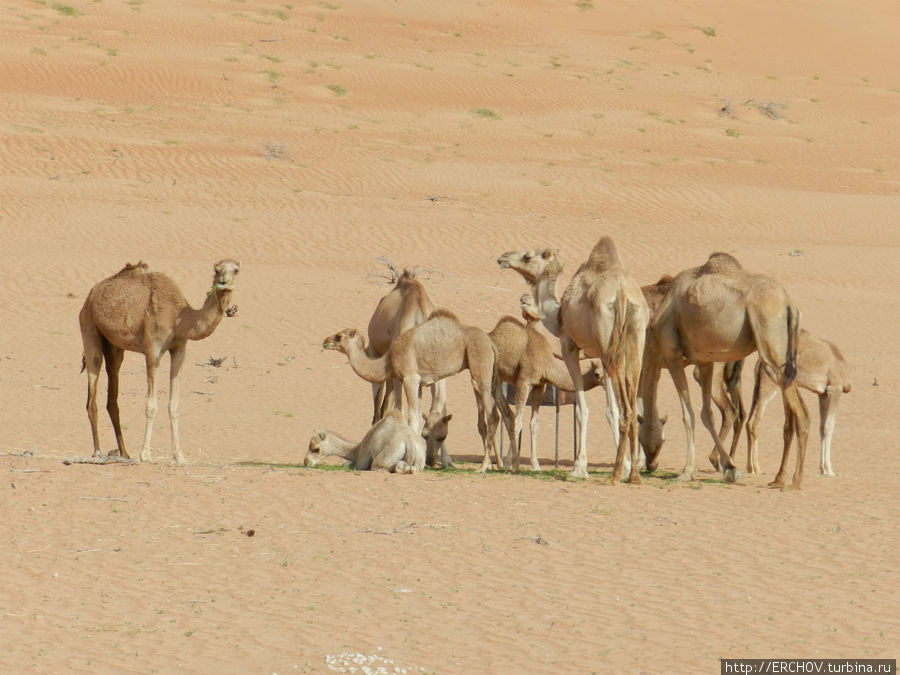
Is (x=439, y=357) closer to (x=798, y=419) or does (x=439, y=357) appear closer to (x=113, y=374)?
(x=798, y=419)

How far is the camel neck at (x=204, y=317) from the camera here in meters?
12.5

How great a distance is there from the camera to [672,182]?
41500 mm

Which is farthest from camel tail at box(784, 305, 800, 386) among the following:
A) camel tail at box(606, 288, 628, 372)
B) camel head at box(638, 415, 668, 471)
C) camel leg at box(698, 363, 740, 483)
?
camel head at box(638, 415, 668, 471)

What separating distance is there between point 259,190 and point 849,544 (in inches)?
1142

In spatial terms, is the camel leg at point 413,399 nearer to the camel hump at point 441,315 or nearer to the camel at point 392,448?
the camel at point 392,448

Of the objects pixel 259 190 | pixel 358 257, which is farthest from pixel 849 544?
pixel 259 190

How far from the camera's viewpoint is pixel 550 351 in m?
14.3

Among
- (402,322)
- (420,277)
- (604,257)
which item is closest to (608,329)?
(604,257)

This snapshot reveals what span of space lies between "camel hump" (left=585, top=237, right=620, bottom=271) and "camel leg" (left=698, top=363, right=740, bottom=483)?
5.22ft

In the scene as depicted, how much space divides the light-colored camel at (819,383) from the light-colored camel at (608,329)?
2.20m

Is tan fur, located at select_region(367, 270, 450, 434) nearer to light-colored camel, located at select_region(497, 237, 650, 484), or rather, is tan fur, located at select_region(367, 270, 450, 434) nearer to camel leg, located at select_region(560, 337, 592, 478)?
light-colored camel, located at select_region(497, 237, 650, 484)

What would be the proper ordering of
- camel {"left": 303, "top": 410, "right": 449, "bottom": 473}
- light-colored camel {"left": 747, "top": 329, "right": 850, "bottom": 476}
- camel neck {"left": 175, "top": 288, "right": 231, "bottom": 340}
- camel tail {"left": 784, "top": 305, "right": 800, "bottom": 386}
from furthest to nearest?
light-colored camel {"left": 747, "top": 329, "right": 850, "bottom": 476} → camel {"left": 303, "top": 410, "right": 449, "bottom": 473} → camel neck {"left": 175, "top": 288, "right": 231, "bottom": 340} → camel tail {"left": 784, "top": 305, "right": 800, "bottom": 386}

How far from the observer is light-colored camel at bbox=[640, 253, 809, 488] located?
12.2 metres

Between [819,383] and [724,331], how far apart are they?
101 inches
